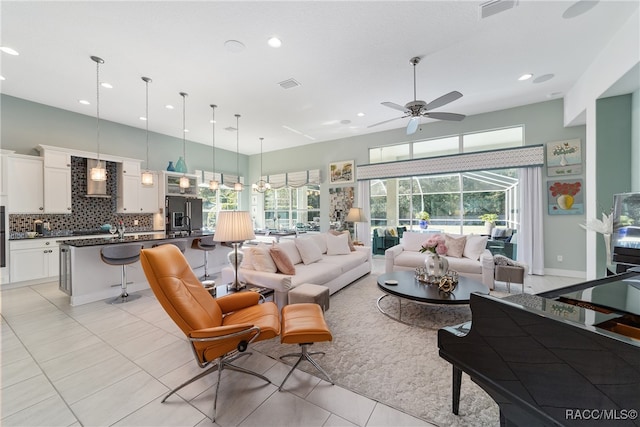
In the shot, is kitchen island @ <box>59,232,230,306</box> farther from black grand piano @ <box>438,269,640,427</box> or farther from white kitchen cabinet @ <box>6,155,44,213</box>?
black grand piano @ <box>438,269,640,427</box>

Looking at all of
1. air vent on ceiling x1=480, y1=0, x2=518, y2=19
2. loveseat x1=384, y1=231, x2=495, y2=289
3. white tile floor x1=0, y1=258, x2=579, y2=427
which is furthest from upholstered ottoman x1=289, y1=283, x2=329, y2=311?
air vent on ceiling x1=480, y1=0, x2=518, y2=19

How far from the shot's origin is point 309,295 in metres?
2.75

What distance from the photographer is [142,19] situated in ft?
8.88

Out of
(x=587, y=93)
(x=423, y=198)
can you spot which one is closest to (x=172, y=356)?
(x=423, y=198)

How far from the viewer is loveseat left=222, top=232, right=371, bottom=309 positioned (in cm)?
305

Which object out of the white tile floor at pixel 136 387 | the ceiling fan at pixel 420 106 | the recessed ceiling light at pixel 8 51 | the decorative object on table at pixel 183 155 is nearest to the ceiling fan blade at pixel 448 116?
the ceiling fan at pixel 420 106

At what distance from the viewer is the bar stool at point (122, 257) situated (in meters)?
3.48

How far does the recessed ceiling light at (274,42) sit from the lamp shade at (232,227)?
215cm

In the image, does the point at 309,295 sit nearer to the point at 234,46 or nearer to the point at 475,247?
the point at 234,46

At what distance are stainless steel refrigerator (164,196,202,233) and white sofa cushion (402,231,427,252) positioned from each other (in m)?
5.47

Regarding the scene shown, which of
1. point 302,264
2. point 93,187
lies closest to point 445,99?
point 302,264

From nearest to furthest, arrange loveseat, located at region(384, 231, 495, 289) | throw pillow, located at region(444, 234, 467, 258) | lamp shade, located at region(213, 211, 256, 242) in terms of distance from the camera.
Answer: lamp shade, located at region(213, 211, 256, 242) < loveseat, located at region(384, 231, 495, 289) < throw pillow, located at region(444, 234, 467, 258)

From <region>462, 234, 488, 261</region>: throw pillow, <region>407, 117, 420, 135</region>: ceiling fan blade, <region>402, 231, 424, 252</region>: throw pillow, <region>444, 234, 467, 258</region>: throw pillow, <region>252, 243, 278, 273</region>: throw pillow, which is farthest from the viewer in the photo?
<region>402, 231, 424, 252</region>: throw pillow
